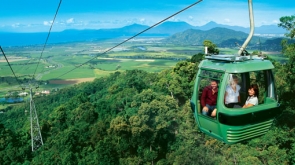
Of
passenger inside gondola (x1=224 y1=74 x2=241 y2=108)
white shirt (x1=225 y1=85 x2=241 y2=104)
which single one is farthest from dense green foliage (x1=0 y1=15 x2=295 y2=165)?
white shirt (x1=225 y1=85 x2=241 y2=104)

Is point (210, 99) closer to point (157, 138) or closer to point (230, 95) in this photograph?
point (230, 95)

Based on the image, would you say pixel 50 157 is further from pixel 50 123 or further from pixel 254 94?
pixel 254 94

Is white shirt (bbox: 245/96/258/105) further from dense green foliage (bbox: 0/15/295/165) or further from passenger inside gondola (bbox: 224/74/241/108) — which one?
dense green foliage (bbox: 0/15/295/165)

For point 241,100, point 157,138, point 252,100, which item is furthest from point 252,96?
point 157,138

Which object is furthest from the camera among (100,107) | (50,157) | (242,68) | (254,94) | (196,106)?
(100,107)

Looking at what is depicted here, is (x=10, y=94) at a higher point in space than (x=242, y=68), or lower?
lower

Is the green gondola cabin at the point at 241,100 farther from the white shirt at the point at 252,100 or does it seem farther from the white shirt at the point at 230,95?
the white shirt at the point at 230,95

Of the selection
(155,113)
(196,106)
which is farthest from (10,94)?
(196,106)
